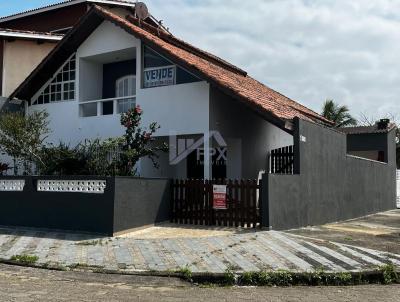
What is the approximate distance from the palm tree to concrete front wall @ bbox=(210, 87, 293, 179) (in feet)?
66.6

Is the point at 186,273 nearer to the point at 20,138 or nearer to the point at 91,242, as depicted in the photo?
the point at 91,242

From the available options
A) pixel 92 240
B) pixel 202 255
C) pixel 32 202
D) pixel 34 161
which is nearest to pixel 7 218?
pixel 32 202

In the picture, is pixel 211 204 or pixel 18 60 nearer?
pixel 211 204

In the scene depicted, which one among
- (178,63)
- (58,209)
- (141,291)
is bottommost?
(141,291)

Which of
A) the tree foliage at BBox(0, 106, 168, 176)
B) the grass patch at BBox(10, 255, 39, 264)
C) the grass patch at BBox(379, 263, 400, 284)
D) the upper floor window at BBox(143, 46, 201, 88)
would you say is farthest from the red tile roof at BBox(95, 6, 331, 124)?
the grass patch at BBox(10, 255, 39, 264)

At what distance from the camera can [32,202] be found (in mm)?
11969

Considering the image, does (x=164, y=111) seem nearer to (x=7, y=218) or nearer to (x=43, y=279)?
(x=7, y=218)

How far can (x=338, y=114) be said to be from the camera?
37.6 metres

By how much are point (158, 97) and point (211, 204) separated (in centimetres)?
466

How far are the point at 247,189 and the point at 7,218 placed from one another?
604 cm

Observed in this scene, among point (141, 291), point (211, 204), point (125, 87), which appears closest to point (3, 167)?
point (125, 87)

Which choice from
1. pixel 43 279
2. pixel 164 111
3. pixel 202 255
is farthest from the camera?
pixel 164 111

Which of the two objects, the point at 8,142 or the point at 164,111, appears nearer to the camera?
the point at 8,142

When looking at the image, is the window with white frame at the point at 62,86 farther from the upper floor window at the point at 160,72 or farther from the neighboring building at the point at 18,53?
the upper floor window at the point at 160,72
